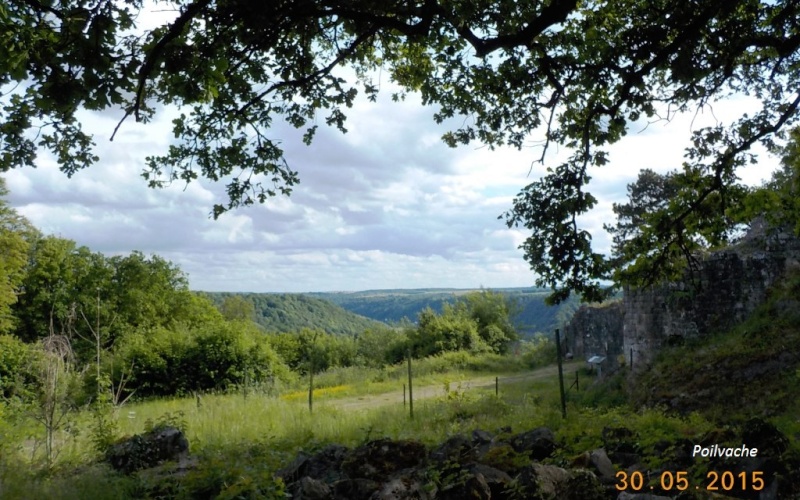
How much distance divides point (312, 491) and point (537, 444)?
236cm

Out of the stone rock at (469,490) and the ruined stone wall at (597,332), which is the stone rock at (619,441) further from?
the ruined stone wall at (597,332)

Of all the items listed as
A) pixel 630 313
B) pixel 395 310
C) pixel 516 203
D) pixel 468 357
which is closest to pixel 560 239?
pixel 516 203

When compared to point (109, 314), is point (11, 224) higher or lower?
higher

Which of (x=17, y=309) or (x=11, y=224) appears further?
(x=17, y=309)

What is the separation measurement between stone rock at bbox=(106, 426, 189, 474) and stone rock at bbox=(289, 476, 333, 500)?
3311mm

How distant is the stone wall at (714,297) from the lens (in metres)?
14.2

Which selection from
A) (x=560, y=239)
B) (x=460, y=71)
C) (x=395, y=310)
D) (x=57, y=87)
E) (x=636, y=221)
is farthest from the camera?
(x=395, y=310)

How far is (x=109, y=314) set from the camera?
40.8 m

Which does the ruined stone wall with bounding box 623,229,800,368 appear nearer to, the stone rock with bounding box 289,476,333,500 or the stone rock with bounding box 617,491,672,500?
the stone rock with bounding box 617,491,672,500

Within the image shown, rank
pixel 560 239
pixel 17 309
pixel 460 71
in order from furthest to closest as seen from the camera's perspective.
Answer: pixel 17 309, pixel 460 71, pixel 560 239

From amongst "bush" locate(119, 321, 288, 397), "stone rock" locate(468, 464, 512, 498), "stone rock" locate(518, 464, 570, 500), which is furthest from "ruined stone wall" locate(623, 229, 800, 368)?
"bush" locate(119, 321, 288, 397)

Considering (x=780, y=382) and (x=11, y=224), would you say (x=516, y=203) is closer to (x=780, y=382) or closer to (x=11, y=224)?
(x=780, y=382)

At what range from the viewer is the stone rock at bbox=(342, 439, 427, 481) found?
6.19 m

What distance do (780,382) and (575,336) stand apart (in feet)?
57.3
